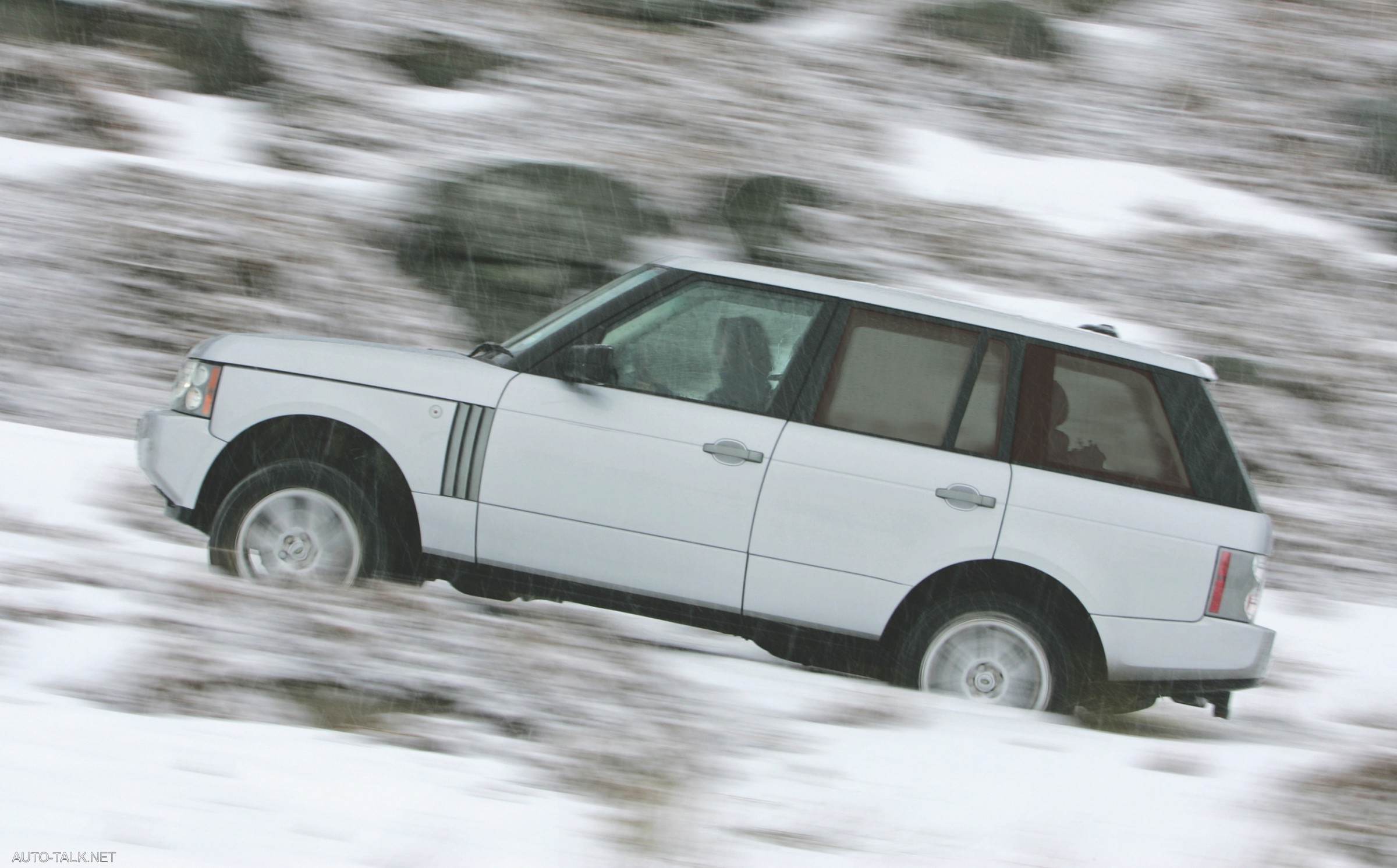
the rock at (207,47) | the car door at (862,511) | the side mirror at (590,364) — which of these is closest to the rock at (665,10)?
the rock at (207,47)

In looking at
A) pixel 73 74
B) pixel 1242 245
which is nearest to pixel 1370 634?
pixel 1242 245

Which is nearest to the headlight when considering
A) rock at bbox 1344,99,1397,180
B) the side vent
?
the side vent

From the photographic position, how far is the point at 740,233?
35.6 ft

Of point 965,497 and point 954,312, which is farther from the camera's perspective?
point 954,312

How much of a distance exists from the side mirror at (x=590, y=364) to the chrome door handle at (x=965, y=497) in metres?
1.33

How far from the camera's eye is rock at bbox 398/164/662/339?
9.79 meters

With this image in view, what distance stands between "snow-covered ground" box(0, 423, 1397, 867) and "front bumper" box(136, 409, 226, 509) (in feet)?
1.04

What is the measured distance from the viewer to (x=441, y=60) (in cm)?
1300

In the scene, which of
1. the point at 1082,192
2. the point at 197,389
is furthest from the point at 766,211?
the point at 197,389

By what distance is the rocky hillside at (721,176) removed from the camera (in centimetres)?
945

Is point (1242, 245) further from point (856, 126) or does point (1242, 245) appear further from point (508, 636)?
point (508, 636)

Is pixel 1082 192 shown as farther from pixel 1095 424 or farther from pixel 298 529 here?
pixel 298 529

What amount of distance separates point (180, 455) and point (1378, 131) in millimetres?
12720

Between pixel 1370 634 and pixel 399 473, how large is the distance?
5.66m
